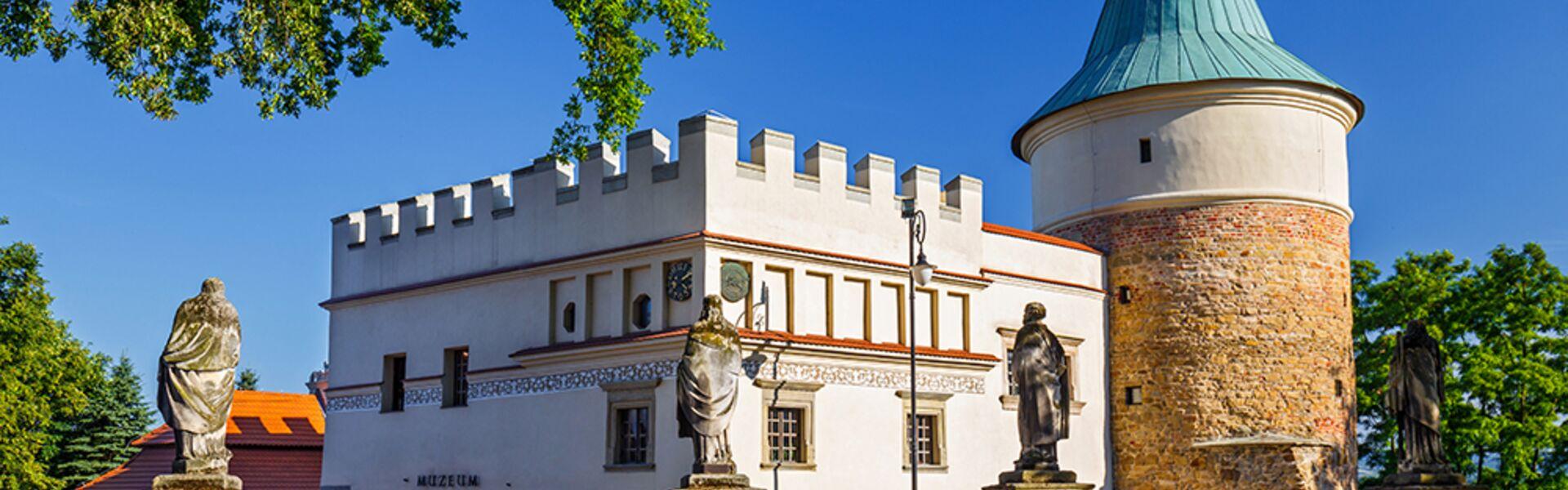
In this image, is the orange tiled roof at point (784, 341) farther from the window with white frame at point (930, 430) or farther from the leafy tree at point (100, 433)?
the leafy tree at point (100, 433)

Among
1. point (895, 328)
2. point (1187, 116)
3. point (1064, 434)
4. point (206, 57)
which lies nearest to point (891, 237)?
point (895, 328)

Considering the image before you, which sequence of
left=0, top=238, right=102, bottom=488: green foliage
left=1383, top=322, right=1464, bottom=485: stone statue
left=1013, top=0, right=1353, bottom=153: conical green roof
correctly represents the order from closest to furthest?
left=1383, top=322, right=1464, bottom=485: stone statue < left=1013, top=0, right=1353, bottom=153: conical green roof < left=0, top=238, right=102, bottom=488: green foliage

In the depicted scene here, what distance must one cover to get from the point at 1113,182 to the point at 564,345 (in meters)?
12.5

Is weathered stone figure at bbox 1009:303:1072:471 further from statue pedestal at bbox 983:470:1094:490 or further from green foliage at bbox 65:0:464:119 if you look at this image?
green foliage at bbox 65:0:464:119

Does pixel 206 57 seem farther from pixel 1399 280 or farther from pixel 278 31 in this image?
pixel 1399 280

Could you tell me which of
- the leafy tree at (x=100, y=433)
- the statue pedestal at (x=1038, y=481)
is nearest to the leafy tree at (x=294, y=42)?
the statue pedestal at (x=1038, y=481)

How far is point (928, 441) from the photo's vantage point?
2617 centimetres

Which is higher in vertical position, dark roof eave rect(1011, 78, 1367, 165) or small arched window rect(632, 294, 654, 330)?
dark roof eave rect(1011, 78, 1367, 165)

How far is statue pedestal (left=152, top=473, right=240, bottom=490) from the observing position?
42.7ft

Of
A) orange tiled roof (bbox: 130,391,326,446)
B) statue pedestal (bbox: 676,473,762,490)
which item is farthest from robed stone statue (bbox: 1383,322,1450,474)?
orange tiled roof (bbox: 130,391,326,446)

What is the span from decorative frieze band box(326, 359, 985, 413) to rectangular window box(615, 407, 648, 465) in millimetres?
517

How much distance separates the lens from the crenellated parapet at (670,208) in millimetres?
23909

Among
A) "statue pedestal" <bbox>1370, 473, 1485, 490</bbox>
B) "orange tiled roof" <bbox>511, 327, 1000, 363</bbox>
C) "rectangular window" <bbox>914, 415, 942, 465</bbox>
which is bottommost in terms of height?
"statue pedestal" <bbox>1370, 473, 1485, 490</bbox>

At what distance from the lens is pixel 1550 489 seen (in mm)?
35406
